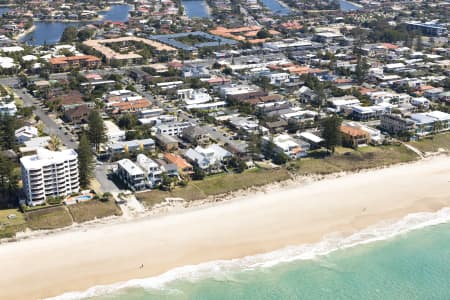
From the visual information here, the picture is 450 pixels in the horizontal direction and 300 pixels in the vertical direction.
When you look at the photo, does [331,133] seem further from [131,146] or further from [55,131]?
[55,131]

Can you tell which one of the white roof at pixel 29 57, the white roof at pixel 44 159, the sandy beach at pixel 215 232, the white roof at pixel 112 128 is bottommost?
the sandy beach at pixel 215 232

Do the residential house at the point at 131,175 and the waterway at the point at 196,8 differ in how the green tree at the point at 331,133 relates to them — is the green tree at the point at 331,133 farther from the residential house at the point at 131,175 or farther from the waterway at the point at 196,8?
the waterway at the point at 196,8

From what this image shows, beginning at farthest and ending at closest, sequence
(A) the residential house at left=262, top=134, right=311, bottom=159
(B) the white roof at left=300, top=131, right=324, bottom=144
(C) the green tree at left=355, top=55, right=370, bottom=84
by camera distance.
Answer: (C) the green tree at left=355, top=55, right=370, bottom=84
(B) the white roof at left=300, top=131, right=324, bottom=144
(A) the residential house at left=262, top=134, right=311, bottom=159

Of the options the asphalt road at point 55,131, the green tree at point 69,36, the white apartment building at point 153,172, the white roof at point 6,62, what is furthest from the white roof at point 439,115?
the green tree at point 69,36

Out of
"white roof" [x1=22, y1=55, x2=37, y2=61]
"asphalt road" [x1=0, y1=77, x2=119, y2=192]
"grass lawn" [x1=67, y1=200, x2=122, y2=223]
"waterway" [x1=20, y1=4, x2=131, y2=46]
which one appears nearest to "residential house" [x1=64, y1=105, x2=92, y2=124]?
"asphalt road" [x1=0, y1=77, x2=119, y2=192]

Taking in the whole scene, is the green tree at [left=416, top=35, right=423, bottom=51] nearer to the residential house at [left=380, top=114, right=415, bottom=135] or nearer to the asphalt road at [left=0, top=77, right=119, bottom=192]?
the residential house at [left=380, top=114, right=415, bottom=135]

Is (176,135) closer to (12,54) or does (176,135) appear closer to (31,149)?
(31,149)
